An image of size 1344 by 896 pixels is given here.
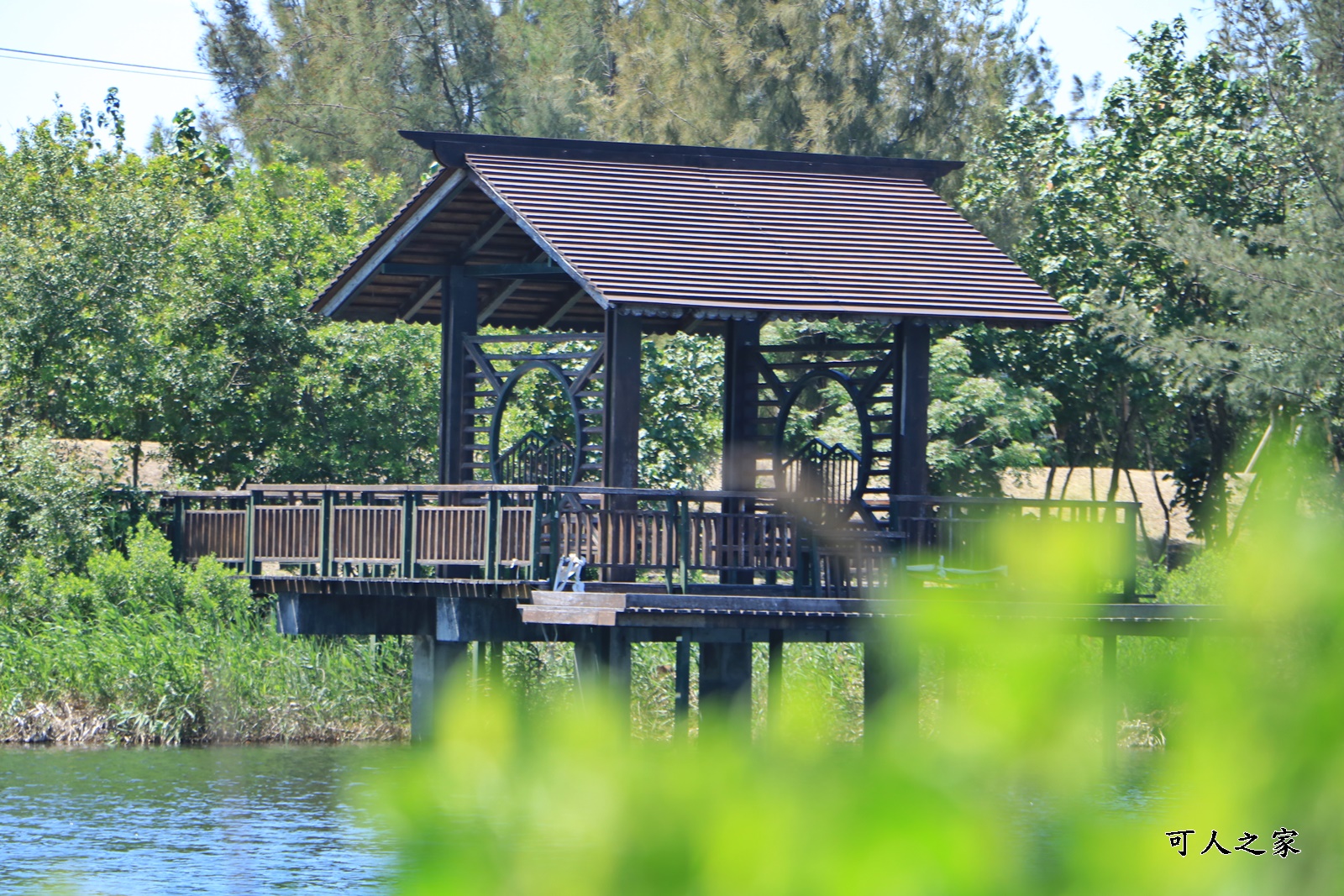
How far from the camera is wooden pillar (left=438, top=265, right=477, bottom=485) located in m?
19.7

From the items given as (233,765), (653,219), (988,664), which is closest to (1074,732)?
(988,664)

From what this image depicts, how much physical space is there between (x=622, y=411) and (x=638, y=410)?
31 centimetres

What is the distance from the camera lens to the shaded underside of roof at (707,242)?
16453 millimetres

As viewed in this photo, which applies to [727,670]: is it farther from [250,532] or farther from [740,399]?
[250,532]

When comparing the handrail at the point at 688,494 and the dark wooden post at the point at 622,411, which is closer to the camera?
the handrail at the point at 688,494

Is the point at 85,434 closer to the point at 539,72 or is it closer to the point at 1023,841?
the point at 539,72

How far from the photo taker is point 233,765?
2203 centimetres

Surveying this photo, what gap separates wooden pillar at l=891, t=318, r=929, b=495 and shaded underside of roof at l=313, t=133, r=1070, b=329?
20.0 inches

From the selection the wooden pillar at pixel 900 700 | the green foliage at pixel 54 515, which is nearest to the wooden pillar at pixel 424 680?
the green foliage at pixel 54 515

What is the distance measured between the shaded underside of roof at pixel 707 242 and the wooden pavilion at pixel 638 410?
0.04 metres

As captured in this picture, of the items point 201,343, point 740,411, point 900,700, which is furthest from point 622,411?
point 900,700

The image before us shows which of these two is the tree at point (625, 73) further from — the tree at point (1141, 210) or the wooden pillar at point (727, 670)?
the wooden pillar at point (727, 670)

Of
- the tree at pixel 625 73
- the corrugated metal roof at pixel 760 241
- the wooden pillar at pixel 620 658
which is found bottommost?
the wooden pillar at pixel 620 658

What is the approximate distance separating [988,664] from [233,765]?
71.2 ft
